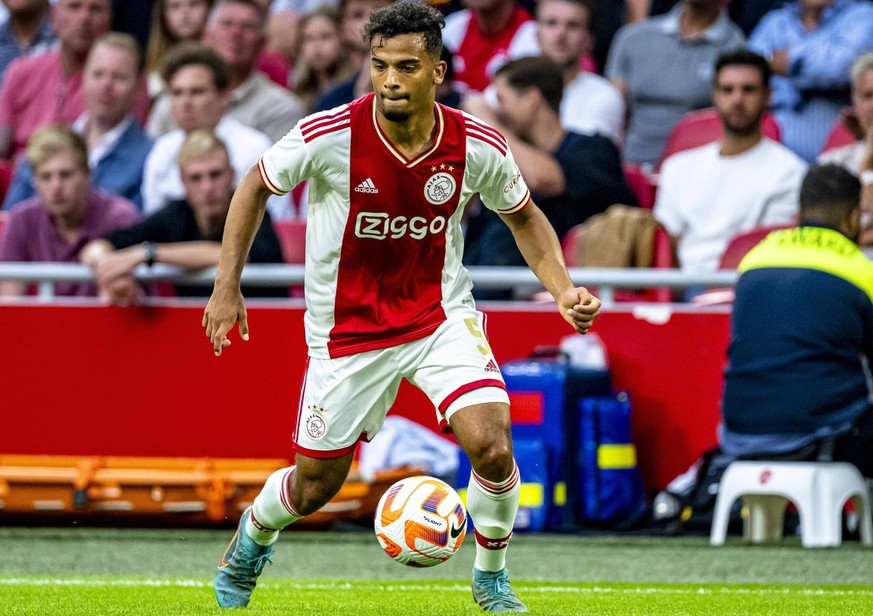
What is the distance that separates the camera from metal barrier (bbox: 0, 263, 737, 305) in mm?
8430

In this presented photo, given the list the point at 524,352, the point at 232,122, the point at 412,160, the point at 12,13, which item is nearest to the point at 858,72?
the point at 524,352

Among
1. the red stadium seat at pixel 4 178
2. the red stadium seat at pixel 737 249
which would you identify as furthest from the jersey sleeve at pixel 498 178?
the red stadium seat at pixel 4 178

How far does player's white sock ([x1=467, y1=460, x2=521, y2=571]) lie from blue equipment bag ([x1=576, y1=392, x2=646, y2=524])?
10.3 ft

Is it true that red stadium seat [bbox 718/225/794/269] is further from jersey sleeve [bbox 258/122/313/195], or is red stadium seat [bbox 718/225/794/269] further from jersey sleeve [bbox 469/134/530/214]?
jersey sleeve [bbox 258/122/313/195]

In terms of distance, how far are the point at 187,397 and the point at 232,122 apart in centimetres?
214

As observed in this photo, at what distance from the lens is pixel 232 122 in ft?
33.4

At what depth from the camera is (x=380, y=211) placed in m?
5.30

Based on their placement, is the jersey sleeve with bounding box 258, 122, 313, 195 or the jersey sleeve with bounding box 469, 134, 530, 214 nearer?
the jersey sleeve with bounding box 258, 122, 313, 195

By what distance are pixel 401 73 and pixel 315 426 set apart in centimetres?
127

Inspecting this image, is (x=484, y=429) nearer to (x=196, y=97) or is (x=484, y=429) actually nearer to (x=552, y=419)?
(x=552, y=419)

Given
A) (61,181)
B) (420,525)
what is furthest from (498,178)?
(61,181)

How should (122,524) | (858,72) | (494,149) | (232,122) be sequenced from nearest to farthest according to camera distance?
(494,149), (122,524), (858,72), (232,122)

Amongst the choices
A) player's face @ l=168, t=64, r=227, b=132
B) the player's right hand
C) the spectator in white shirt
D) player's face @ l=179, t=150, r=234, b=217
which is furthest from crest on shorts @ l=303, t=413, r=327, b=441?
player's face @ l=168, t=64, r=227, b=132

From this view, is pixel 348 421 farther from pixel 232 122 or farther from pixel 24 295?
pixel 232 122
